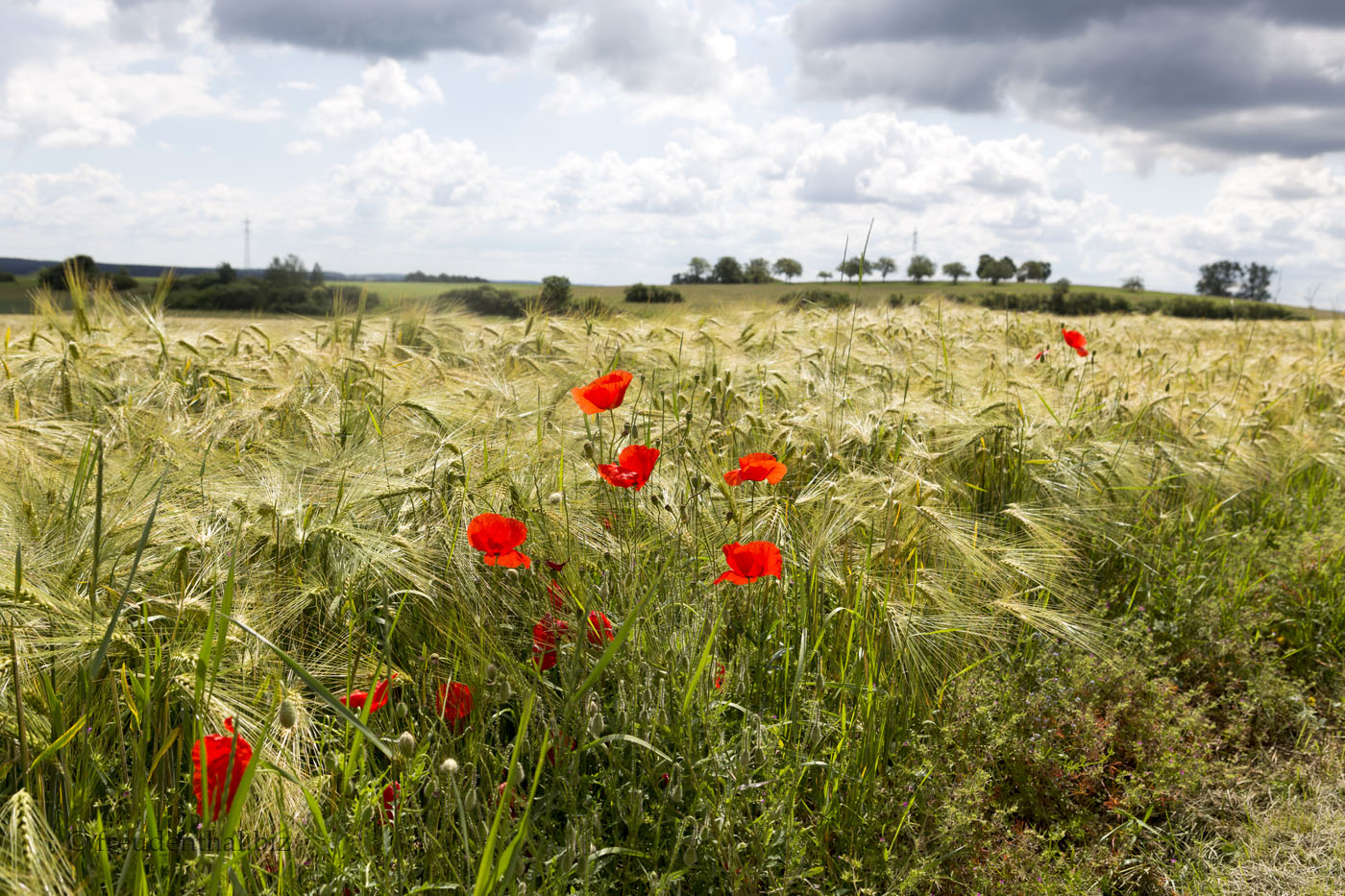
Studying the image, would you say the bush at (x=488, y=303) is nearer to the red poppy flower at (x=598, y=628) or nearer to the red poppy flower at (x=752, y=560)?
the red poppy flower at (x=598, y=628)

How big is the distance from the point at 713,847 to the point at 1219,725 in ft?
6.30

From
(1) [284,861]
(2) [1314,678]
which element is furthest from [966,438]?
(1) [284,861]

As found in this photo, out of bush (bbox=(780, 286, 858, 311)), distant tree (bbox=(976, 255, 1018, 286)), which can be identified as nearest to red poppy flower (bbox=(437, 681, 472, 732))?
bush (bbox=(780, 286, 858, 311))

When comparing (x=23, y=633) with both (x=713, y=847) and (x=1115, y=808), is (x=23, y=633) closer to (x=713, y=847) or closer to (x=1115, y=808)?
(x=713, y=847)

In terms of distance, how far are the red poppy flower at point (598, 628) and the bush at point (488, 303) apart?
13.2 feet

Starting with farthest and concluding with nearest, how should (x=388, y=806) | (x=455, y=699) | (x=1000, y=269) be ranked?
(x=1000, y=269) < (x=455, y=699) < (x=388, y=806)

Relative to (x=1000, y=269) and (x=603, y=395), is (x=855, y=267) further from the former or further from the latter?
(x=1000, y=269)

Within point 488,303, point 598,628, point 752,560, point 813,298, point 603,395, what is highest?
point 813,298

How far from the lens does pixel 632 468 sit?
5.40 feet

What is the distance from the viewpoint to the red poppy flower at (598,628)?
1.52 m

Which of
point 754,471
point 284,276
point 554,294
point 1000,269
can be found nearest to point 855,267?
point 754,471

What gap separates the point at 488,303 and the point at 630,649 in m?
5.58

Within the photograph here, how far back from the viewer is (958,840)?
1.65 metres

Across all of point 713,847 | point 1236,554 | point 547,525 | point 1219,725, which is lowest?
point 1219,725
